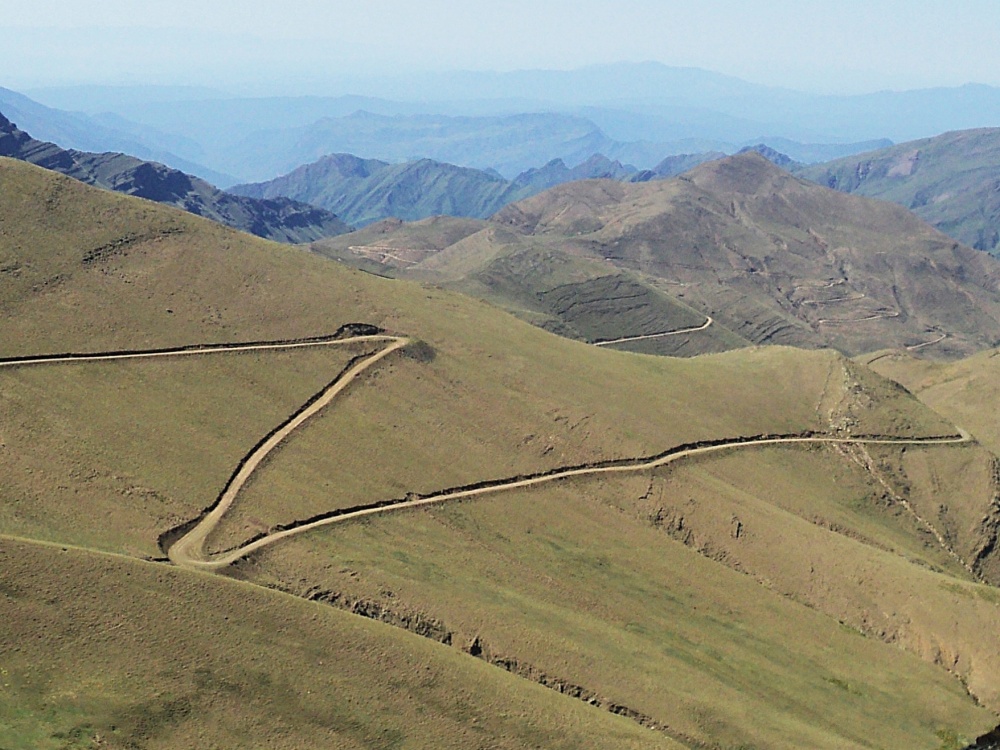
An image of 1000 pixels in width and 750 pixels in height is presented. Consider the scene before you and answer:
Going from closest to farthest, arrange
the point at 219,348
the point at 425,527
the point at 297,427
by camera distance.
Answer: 1. the point at 425,527
2. the point at 297,427
3. the point at 219,348

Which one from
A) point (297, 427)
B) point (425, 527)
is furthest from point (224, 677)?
point (297, 427)

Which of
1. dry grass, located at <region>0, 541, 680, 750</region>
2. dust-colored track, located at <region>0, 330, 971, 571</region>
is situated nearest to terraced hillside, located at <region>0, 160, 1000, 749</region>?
dry grass, located at <region>0, 541, 680, 750</region>

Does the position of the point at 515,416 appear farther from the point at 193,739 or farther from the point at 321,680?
the point at 193,739

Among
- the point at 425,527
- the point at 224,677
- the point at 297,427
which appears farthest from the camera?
the point at 297,427

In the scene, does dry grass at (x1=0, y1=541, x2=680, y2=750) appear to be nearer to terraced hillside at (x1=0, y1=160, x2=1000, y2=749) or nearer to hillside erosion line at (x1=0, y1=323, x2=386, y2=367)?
terraced hillside at (x1=0, y1=160, x2=1000, y2=749)

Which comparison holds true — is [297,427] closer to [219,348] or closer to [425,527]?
[219,348]
